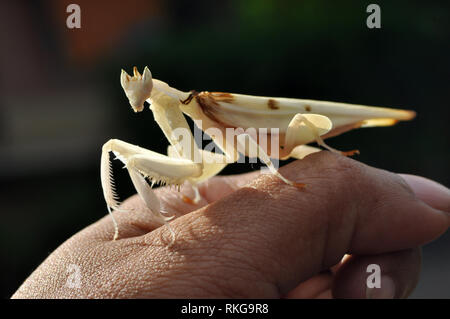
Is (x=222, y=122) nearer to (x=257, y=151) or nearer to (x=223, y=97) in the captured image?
(x=223, y=97)

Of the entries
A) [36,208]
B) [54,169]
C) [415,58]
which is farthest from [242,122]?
[54,169]

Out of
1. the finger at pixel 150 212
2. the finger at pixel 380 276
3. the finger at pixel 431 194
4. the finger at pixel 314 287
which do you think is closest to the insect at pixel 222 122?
the finger at pixel 150 212

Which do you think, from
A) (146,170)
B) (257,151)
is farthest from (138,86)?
(257,151)

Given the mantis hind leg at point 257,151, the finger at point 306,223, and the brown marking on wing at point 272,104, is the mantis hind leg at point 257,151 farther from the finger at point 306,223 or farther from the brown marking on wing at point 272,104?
the brown marking on wing at point 272,104

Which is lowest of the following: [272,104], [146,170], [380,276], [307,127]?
[380,276]

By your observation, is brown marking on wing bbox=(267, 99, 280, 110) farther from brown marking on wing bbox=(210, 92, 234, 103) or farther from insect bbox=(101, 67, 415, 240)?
brown marking on wing bbox=(210, 92, 234, 103)

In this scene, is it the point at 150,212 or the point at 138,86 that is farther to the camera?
the point at 150,212
